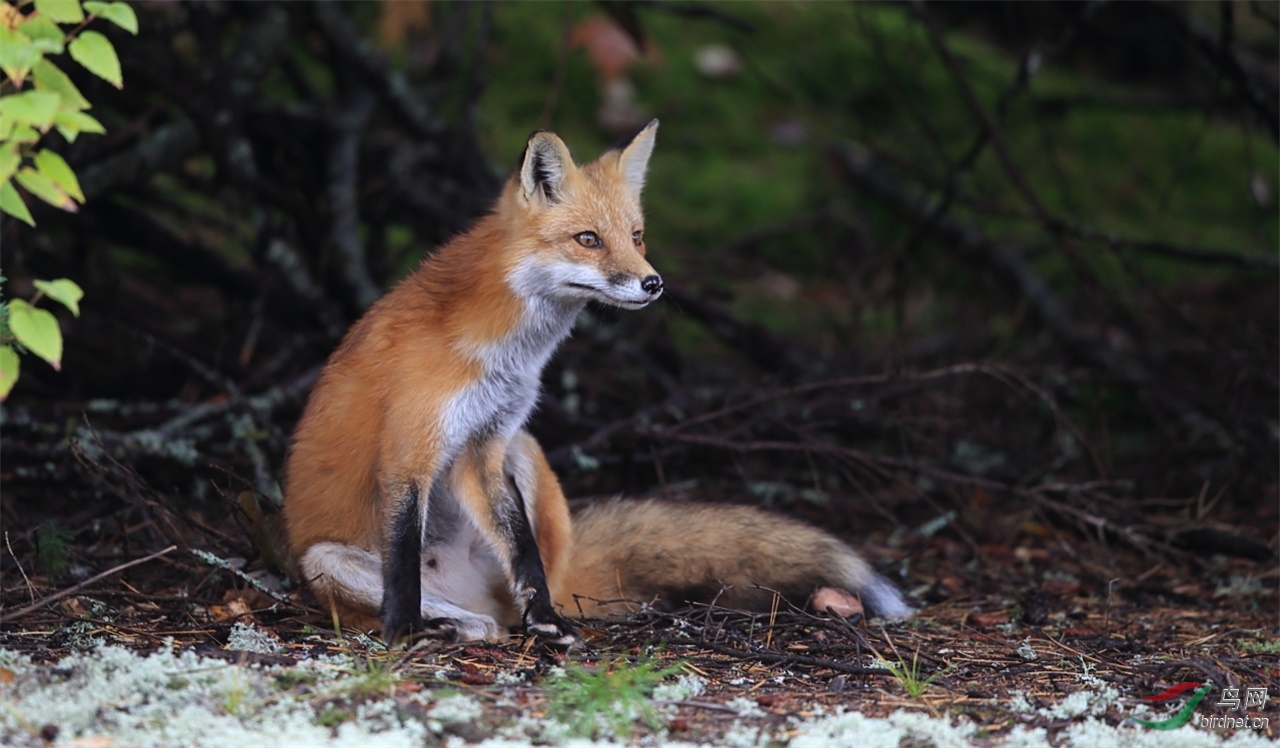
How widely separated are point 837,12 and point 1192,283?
11.9 ft

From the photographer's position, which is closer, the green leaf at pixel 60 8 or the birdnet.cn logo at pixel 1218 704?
the green leaf at pixel 60 8

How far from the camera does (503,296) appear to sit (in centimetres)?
369

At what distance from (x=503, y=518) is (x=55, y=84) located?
5.90ft

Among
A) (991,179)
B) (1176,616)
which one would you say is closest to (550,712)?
(1176,616)

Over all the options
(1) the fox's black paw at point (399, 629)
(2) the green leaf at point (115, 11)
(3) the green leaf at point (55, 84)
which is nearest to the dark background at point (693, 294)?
(1) the fox's black paw at point (399, 629)

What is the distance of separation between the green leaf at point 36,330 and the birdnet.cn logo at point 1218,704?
2.73 m

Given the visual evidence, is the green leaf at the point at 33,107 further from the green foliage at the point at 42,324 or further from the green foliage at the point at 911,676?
the green foliage at the point at 911,676

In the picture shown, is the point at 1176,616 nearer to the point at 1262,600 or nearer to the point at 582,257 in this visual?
the point at 1262,600

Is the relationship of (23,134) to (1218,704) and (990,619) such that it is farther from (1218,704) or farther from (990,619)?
(990,619)

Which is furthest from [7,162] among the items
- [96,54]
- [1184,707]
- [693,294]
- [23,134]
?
[693,294]

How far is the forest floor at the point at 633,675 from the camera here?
2.71m

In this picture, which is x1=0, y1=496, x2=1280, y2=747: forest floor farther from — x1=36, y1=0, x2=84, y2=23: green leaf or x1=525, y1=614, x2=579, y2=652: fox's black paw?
x1=36, y1=0, x2=84, y2=23: green leaf

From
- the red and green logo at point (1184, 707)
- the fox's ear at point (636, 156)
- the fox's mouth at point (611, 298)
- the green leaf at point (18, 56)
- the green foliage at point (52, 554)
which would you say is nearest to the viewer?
the green leaf at point (18, 56)

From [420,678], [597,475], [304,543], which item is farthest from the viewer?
[597,475]
